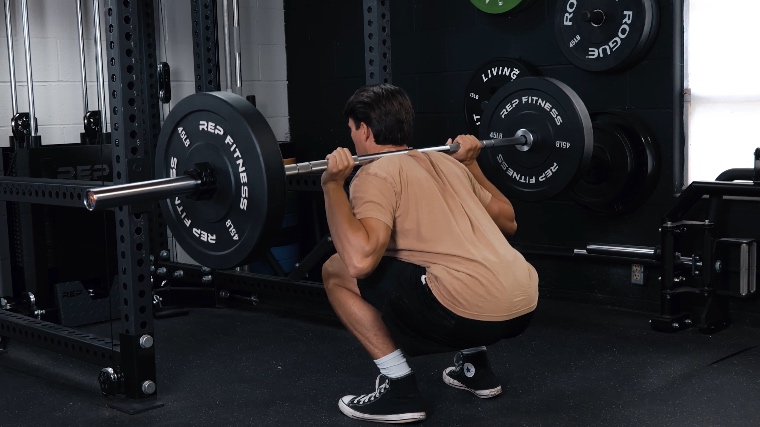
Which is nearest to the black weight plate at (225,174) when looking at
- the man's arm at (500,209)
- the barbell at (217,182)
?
the barbell at (217,182)

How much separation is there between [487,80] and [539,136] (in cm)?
101

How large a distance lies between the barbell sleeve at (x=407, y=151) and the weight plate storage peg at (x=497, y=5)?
1021 mm

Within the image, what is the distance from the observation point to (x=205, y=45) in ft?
12.8

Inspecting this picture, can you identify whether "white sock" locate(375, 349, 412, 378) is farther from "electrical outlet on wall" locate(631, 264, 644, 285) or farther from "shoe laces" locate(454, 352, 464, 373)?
"electrical outlet on wall" locate(631, 264, 644, 285)

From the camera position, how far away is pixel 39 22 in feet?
13.1

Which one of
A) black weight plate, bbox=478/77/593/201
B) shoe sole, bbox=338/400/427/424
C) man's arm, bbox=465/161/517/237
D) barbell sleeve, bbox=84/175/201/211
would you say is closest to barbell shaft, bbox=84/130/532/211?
barbell sleeve, bbox=84/175/201/211

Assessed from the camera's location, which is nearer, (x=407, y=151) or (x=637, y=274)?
(x=407, y=151)

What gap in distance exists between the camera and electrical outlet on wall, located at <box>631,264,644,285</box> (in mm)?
3904

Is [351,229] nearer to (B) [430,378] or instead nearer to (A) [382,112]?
(A) [382,112]

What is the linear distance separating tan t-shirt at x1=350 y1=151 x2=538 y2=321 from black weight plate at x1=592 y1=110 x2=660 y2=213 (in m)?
1.52

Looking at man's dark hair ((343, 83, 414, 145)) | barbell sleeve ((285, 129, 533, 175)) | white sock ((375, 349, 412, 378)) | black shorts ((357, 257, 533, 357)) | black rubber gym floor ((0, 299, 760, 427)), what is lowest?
black rubber gym floor ((0, 299, 760, 427))

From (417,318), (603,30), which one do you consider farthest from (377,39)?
(417,318)

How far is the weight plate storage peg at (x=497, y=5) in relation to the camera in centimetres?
408

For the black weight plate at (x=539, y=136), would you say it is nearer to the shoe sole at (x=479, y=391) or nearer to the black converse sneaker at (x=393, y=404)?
the shoe sole at (x=479, y=391)
